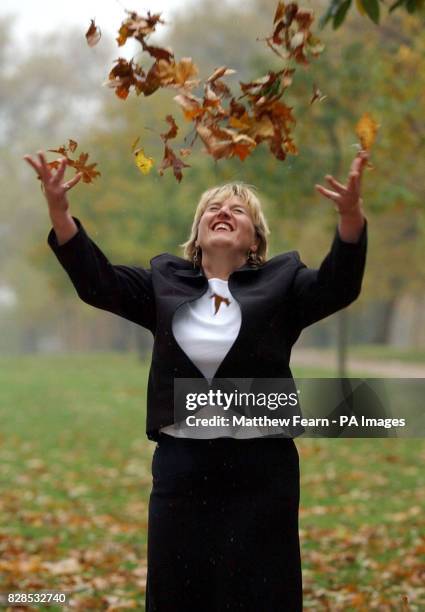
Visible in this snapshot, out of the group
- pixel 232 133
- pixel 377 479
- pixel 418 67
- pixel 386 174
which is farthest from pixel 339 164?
pixel 232 133

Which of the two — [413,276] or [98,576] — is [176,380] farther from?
[413,276]

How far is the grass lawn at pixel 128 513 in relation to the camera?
5.64m

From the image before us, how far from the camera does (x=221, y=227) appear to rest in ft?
→ 10.8

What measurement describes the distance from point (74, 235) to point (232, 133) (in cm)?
65

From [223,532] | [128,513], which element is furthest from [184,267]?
[128,513]

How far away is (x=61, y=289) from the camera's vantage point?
31.1 m

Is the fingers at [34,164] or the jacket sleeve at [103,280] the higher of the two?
the fingers at [34,164]

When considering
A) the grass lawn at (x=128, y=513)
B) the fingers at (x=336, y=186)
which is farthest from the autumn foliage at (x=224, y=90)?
the grass lawn at (x=128, y=513)

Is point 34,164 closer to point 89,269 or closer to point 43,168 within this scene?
point 43,168

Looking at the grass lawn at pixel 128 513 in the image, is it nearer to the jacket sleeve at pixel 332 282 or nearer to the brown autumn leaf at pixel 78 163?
the jacket sleeve at pixel 332 282

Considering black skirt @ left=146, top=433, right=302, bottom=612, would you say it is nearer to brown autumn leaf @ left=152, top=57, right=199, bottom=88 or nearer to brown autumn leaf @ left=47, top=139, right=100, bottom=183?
brown autumn leaf @ left=47, top=139, right=100, bottom=183

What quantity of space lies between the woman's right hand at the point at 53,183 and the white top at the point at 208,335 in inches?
22.9

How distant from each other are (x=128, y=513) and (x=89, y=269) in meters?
5.63

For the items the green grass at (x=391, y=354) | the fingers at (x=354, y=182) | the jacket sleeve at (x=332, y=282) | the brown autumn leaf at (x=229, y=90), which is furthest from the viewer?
the green grass at (x=391, y=354)
